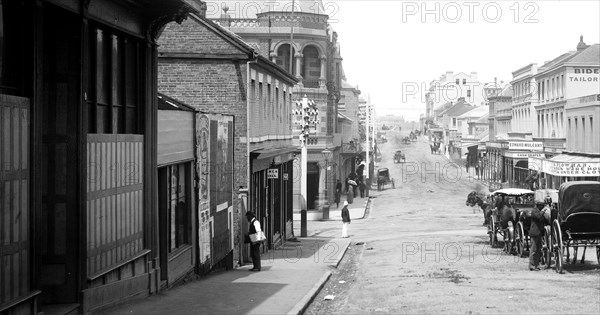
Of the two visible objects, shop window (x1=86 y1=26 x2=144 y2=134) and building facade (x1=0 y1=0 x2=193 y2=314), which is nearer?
building facade (x1=0 y1=0 x2=193 y2=314)

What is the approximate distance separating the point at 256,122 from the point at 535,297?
1296 cm

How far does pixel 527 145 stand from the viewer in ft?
230

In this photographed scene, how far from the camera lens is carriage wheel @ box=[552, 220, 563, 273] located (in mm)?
Result: 18781

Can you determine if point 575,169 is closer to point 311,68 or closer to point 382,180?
point 311,68

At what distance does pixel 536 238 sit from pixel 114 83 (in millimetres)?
10868

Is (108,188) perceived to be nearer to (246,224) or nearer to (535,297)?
(535,297)

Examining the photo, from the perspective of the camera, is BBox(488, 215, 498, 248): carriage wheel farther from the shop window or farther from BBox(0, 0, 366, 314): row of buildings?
the shop window

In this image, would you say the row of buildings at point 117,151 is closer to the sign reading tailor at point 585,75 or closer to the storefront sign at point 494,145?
the sign reading tailor at point 585,75

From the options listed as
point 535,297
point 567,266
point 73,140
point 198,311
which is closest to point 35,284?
point 73,140

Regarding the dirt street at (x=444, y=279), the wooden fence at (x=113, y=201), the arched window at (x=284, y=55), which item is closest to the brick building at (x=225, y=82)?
the dirt street at (x=444, y=279)

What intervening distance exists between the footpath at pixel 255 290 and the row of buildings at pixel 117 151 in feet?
1.29

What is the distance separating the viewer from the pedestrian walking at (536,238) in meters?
19.8

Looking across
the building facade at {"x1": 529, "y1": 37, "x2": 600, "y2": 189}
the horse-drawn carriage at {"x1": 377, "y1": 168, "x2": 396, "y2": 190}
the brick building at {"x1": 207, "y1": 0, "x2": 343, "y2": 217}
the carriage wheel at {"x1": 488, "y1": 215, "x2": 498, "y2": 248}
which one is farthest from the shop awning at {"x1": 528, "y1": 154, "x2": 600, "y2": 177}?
the horse-drawn carriage at {"x1": 377, "y1": 168, "x2": 396, "y2": 190}

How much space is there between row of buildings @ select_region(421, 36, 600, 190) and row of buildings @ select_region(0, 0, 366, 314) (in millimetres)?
21982
